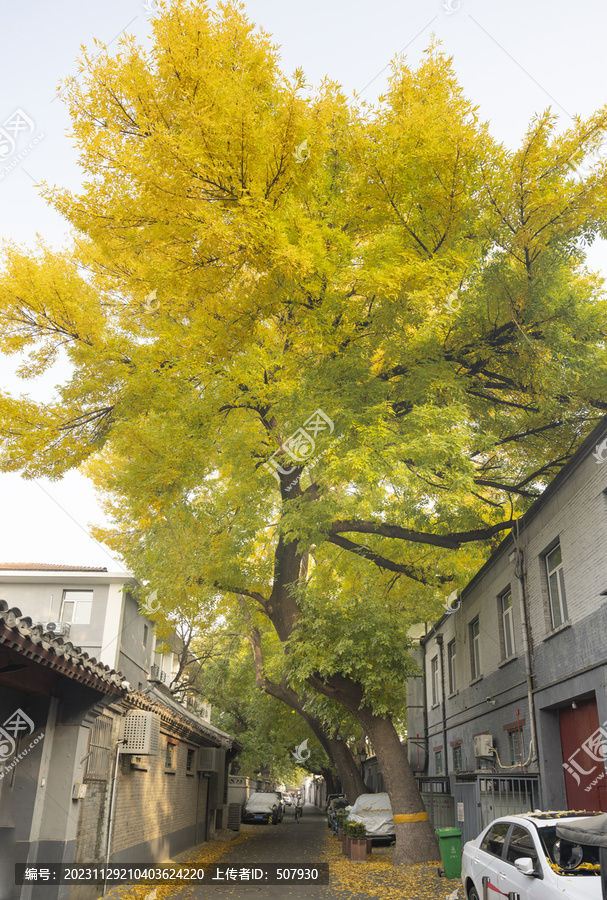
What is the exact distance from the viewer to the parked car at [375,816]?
20297mm

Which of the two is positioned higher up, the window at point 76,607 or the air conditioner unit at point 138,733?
the window at point 76,607

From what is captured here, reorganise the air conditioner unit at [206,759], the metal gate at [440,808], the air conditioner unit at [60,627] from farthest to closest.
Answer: the air conditioner unit at [206,759], the air conditioner unit at [60,627], the metal gate at [440,808]

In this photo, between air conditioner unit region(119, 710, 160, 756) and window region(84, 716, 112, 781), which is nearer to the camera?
window region(84, 716, 112, 781)

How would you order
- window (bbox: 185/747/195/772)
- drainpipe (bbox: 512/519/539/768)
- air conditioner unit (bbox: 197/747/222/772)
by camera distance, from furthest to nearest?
air conditioner unit (bbox: 197/747/222/772)
window (bbox: 185/747/195/772)
drainpipe (bbox: 512/519/539/768)

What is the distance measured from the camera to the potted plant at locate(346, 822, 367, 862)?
16375 mm

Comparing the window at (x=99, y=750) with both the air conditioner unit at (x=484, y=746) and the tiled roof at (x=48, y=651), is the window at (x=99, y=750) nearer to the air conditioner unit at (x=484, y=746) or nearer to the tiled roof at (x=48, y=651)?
the tiled roof at (x=48, y=651)

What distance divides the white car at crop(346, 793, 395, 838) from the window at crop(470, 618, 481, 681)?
5.53 metres

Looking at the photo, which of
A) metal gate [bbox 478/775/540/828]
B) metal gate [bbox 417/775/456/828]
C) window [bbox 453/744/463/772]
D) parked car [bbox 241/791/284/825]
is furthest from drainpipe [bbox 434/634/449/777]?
parked car [bbox 241/791/284/825]

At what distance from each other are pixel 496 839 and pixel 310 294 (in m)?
7.66

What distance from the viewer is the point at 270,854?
19.4m

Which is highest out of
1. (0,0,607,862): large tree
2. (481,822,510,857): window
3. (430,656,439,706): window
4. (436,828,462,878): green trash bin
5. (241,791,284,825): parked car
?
(0,0,607,862): large tree

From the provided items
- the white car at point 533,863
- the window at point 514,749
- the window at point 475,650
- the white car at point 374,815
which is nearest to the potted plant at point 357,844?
the white car at point 374,815

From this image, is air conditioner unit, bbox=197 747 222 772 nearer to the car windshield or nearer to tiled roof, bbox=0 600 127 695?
tiled roof, bbox=0 600 127 695

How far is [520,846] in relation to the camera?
22.7 ft
